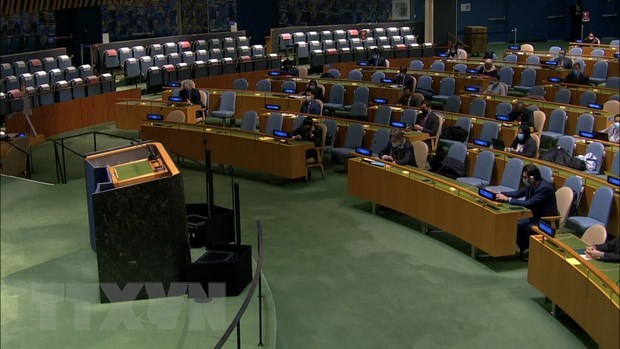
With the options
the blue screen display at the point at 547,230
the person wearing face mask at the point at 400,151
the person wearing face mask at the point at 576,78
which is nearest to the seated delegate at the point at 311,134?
the person wearing face mask at the point at 400,151

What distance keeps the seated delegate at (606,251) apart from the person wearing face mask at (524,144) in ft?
13.9

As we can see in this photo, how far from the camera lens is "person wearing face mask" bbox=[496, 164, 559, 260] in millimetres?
9477

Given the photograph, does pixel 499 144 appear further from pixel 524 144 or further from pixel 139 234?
pixel 139 234

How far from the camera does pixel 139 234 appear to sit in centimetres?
743

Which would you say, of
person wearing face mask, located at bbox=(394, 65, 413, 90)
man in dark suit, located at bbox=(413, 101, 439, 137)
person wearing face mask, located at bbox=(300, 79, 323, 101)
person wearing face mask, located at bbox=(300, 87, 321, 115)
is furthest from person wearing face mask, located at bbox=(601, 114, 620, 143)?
person wearing face mask, located at bbox=(394, 65, 413, 90)

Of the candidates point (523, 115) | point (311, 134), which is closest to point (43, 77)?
point (311, 134)

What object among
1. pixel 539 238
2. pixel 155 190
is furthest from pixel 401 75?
pixel 155 190

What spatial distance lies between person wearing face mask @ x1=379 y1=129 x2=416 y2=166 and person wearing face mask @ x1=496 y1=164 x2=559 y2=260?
226cm

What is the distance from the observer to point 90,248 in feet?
28.8

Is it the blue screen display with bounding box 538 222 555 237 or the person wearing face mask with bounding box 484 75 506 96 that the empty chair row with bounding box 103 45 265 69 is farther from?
the blue screen display with bounding box 538 222 555 237

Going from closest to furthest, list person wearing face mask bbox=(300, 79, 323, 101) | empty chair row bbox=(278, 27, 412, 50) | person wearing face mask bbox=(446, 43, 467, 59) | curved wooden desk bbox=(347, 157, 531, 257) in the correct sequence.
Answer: curved wooden desk bbox=(347, 157, 531, 257) < person wearing face mask bbox=(300, 79, 323, 101) < person wearing face mask bbox=(446, 43, 467, 59) < empty chair row bbox=(278, 27, 412, 50)

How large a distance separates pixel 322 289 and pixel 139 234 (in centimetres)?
243

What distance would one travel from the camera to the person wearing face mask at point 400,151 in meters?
11.7

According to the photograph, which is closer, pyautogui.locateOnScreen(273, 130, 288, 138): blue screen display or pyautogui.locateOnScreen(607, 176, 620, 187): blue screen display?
pyautogui.locateOnScreen(607, 176, 620, 187): blue screen display
